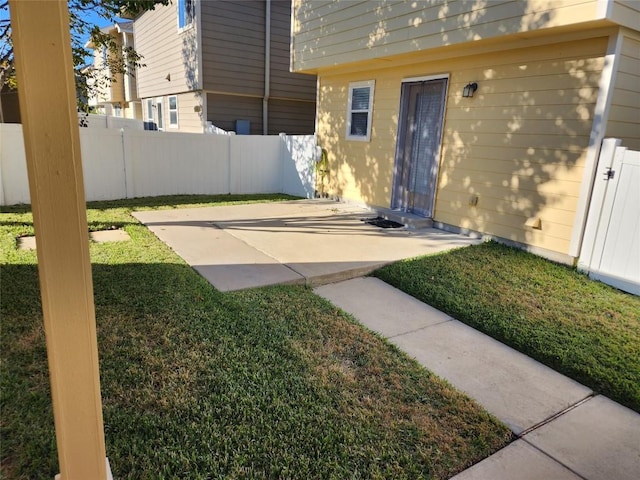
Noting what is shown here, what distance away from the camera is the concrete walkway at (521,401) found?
85.4 inches

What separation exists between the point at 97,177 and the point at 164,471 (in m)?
7.57

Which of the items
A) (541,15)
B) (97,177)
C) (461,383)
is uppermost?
(541,15)

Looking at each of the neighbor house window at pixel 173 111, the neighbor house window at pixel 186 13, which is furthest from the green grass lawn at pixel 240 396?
the neighbor house window at pixel 173 111

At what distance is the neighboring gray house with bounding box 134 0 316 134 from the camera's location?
11.2m

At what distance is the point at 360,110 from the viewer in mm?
8289

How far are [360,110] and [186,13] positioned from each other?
652cm

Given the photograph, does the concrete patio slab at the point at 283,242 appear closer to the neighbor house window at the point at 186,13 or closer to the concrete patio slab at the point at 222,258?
the concrete patio slab at the point at 222,258

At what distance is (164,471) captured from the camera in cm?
196

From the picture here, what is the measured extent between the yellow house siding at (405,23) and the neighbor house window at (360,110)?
0.64m

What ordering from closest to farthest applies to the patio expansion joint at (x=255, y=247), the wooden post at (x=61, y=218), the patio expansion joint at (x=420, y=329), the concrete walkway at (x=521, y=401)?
the wooden post at (x=61, y=218)
the concrete walkway at (x=521, y=401)
the patio expansion joint at (x=420, y=329)
the patio expansion joint at (x=255, y=247)

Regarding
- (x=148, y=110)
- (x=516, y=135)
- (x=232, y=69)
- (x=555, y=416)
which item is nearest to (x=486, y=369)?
(x=555, y=416)

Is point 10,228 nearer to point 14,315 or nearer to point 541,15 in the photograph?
point 14,315

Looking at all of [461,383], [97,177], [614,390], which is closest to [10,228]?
[97,177]

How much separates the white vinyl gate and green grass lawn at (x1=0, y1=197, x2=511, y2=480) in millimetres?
2909
